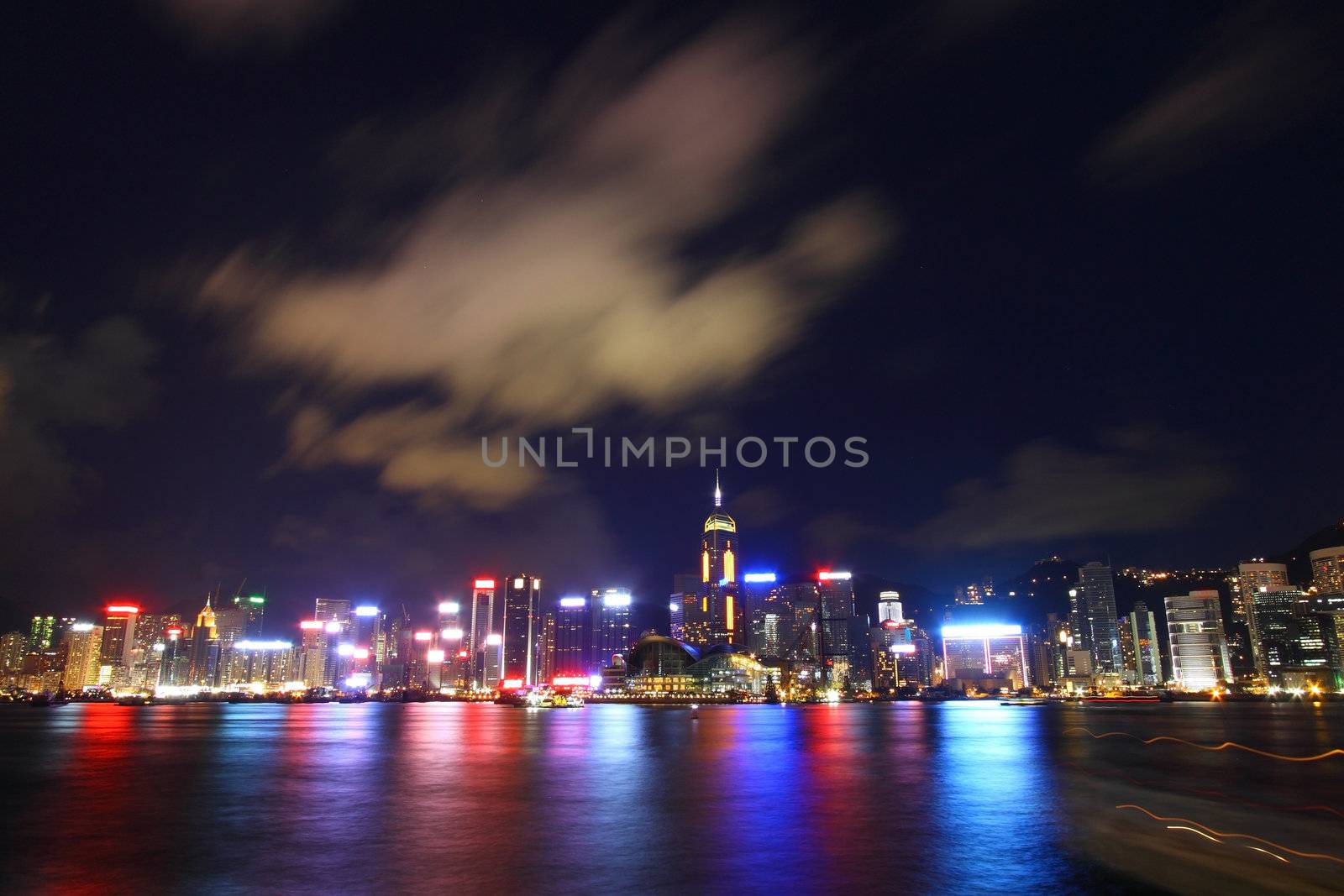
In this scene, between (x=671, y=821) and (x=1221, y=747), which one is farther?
(x=1221, y=747)

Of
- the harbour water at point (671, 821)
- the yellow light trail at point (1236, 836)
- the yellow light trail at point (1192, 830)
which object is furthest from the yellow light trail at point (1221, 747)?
the yellow light trail at point (1192, 830)

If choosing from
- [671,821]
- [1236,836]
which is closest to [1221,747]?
[1236,836]

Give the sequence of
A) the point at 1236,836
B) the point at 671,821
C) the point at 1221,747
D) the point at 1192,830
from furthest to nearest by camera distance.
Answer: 1. the point at 1221,747
2. the point at 671,821
3. the point at 1192,830
4. the point at 1236,836

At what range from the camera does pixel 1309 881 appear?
18344 millimetres

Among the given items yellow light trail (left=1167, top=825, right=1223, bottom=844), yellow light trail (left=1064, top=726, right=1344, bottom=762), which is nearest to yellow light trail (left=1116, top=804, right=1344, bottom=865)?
yellow light trail (left=1167, top=825, right=1223, bottom=844)

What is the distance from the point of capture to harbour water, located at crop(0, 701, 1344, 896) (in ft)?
62.1

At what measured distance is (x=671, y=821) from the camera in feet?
87.0

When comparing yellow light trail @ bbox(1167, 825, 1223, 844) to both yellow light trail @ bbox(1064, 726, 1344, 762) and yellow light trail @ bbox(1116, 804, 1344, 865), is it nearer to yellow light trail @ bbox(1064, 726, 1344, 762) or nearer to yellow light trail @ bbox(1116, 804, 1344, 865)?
yellow light trail @ bbox(1116, 804, 1344, 865)

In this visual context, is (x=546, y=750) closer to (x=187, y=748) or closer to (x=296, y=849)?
(x=187, y=748)

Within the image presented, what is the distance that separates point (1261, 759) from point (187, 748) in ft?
240

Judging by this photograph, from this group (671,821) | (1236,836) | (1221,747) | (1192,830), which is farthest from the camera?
(1221,747)

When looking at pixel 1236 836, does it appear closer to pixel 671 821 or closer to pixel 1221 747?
pixel 671 821

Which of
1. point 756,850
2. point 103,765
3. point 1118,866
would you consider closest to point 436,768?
point 103,765

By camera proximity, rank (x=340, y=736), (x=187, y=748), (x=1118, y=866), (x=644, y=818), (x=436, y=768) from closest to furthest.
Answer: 1. (x=1118, y=866)
2. (x=644, y=818)
3. (x=436, y=768)
4. (x=187, y=748)
5. (x=340, y=736)
